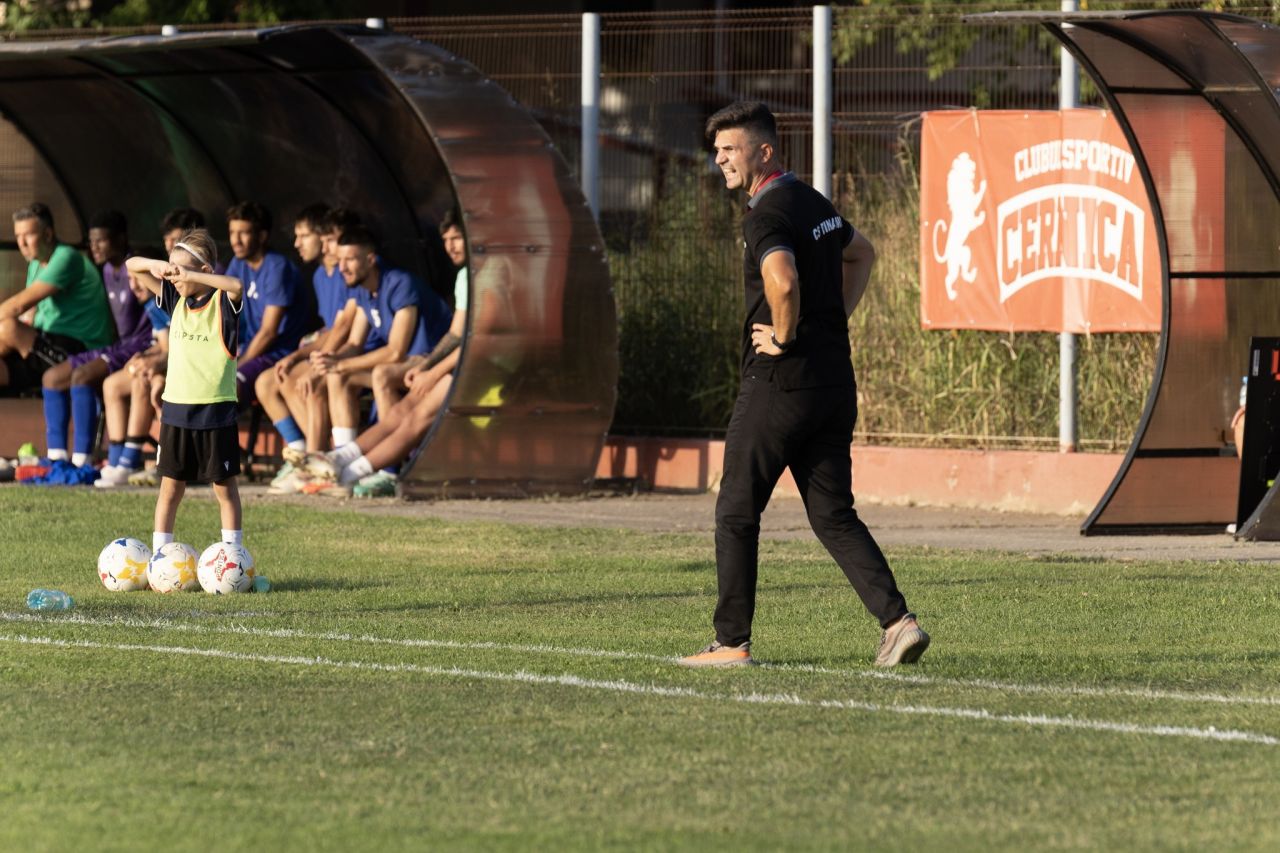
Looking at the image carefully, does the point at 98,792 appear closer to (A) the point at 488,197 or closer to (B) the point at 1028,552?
(B) the point at 1028,552

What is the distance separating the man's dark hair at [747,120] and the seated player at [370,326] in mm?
7968

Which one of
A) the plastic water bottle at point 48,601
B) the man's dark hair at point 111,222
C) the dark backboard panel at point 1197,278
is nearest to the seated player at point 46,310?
the man's dark hair at point 111,222

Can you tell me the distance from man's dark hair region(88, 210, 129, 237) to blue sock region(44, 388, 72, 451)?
148 centimetres

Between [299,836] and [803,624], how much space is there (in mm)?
4188

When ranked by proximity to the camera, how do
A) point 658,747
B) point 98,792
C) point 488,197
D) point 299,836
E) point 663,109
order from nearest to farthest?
point 299,836 → point 98,792 → point 658,747 → point 488,197 → point 663,109

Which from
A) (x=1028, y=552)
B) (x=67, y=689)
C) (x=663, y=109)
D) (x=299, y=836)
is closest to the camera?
(x=299, y=836)

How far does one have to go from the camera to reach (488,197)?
14906mm

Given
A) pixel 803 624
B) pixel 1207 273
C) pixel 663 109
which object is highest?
pixel 663 109

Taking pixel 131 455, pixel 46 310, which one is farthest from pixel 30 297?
pixel 131 455

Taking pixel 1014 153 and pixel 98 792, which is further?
pixel 1014 153

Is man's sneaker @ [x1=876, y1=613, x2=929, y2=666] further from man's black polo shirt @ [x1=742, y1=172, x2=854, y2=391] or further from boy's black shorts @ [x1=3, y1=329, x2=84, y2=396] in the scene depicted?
boy's black shorts @ [x1=3, y1=329, x2=84, y2=396]

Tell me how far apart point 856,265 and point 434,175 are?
Answer: 9.29 meters

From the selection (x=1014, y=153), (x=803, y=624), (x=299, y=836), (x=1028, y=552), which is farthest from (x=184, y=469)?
(x=1014, y=153)

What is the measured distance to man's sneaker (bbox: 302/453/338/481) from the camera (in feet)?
49.5
